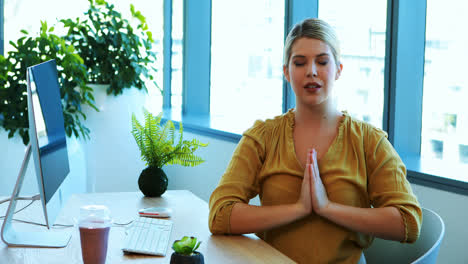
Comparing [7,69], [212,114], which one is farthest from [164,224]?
[212,114]

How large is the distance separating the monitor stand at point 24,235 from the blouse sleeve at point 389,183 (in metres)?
0.92

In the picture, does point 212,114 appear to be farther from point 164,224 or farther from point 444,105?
point 164,224

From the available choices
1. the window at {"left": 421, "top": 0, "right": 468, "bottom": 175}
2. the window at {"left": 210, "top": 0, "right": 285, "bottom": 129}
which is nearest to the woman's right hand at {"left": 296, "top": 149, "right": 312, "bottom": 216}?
the window at {"left": 421, "top": 0, "right": 468, "bottom": 175}

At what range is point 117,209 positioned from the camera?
83.4 inches

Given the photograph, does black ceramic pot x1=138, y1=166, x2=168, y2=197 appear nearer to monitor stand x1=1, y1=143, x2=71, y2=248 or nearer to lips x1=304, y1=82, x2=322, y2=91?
monitor stand x1=1, y1=143, x2=71, y2=248

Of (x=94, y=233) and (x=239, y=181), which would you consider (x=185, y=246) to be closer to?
(x=94, y=233)

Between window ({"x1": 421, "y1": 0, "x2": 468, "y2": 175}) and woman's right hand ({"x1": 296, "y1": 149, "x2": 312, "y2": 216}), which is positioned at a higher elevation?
window ({"x1": 421, "y1": 0, "x2": 468, "y2": 175})

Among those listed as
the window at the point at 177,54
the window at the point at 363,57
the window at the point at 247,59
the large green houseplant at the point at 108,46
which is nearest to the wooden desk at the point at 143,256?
the window at the point at 363,57

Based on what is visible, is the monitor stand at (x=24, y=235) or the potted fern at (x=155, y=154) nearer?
the monitor stand at (x=24, y=235)

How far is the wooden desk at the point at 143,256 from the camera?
1.55 metres

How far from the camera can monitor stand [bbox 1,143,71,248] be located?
1631 millimetres

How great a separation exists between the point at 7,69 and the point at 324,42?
2540mm

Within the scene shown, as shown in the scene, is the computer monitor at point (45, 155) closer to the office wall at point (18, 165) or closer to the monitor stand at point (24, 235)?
the monitor stand at point (24, 235)

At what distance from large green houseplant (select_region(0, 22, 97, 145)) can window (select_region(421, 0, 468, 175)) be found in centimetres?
222
